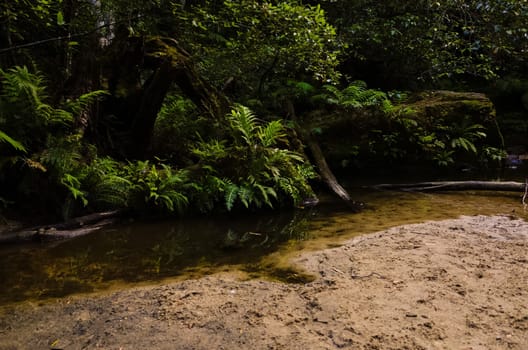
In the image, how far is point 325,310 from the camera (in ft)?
8.18

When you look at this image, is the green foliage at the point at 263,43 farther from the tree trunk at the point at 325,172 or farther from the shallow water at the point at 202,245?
the shallow water at the point at 202,245

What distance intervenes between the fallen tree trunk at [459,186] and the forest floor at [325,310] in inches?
136

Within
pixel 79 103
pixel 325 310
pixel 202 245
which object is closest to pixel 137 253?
pixel 202 245

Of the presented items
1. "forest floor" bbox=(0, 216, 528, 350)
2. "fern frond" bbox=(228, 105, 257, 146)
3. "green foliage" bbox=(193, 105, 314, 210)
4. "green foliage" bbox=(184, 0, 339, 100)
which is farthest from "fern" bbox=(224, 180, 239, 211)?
"green foliage" bbox=(184, 0, 339, 100)

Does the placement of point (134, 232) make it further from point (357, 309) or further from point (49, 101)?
point (357, 309)

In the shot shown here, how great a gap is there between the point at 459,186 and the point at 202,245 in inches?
195

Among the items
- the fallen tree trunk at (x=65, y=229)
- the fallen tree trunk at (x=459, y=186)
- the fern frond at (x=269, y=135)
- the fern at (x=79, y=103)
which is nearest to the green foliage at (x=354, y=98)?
the fallen tree trunk at (x=459, y=186)

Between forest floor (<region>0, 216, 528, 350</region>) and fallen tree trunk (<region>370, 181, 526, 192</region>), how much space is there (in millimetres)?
3458

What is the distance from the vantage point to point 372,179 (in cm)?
880

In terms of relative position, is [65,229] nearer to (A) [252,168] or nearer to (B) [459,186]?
(A) [252,168]

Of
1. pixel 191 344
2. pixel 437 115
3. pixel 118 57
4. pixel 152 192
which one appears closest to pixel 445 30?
pixel 437 115

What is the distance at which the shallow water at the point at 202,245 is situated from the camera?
3.30 metres

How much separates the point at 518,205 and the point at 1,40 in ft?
30.0

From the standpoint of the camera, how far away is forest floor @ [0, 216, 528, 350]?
2178 mm
